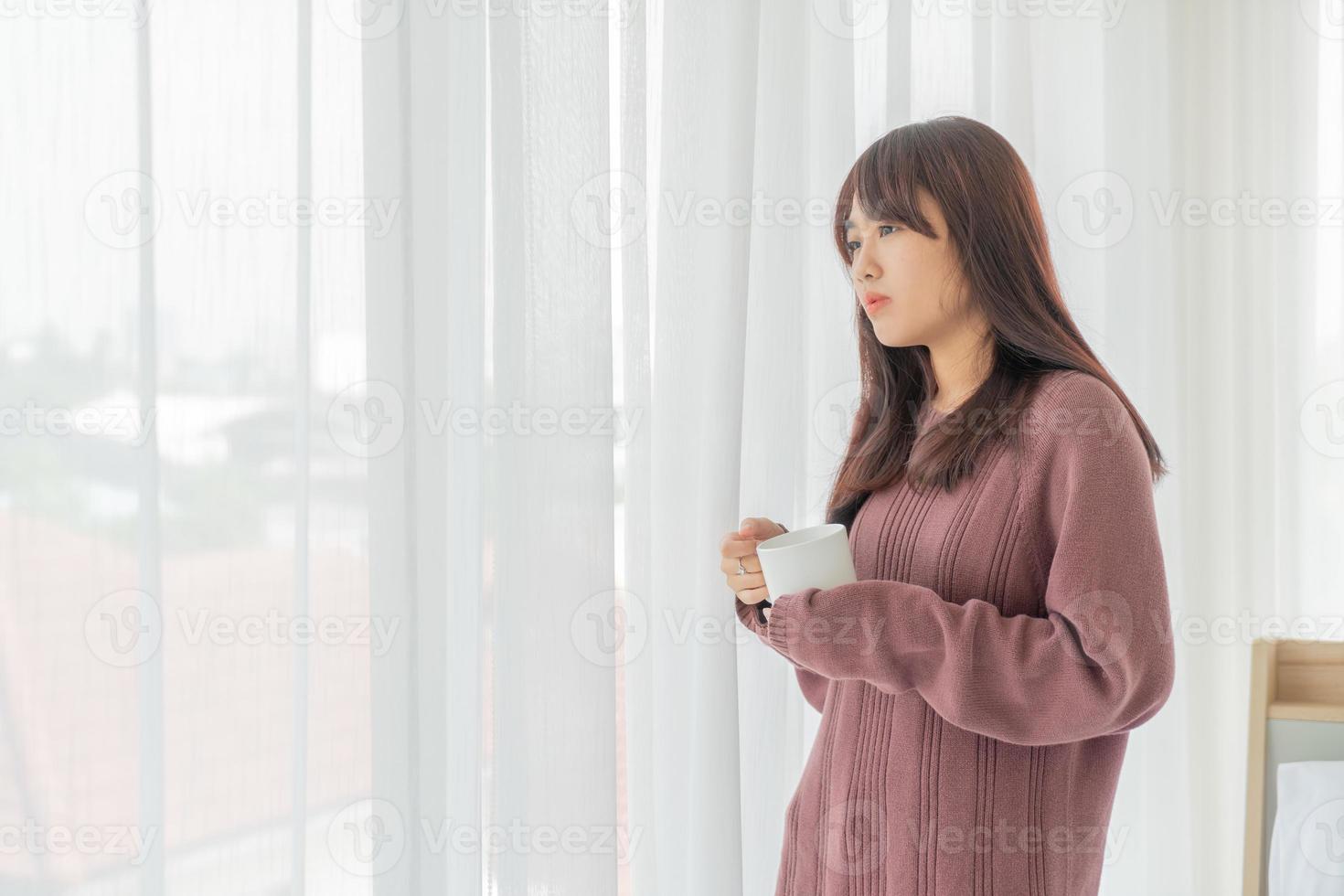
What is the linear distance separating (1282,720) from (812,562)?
112 centimetres

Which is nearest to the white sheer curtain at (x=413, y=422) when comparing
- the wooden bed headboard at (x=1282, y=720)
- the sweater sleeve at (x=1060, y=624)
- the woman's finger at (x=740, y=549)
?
the woman's finger at (x=740, y=549)

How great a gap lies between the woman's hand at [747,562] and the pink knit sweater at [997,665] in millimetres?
34

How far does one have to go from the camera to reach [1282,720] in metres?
1.53

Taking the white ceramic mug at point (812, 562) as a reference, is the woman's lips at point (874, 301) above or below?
above

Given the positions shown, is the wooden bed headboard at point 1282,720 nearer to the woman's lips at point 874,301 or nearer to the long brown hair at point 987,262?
the long brown hair at point 987,262

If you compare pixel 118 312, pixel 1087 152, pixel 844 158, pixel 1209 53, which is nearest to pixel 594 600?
pixel 118 312

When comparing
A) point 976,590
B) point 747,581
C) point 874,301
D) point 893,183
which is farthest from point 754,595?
point 893,183

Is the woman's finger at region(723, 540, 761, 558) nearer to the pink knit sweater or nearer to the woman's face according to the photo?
the pink knit sweater

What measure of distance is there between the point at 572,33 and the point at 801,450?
587mm

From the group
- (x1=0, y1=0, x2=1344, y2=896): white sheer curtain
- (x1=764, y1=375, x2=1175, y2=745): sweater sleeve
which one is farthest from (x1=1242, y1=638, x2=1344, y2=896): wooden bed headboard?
(x1=764, y1=375, x2=1175, y2=745): sweater sleeve

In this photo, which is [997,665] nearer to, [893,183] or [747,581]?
[747,581]

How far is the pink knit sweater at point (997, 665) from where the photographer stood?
2.54ft

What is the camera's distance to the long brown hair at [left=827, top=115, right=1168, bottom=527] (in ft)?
2.93

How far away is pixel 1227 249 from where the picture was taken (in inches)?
66.4
